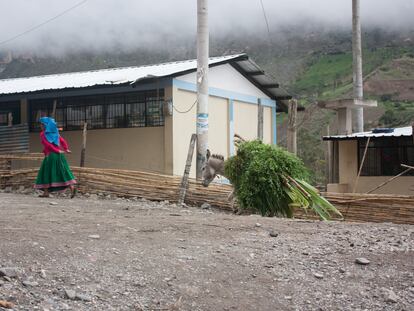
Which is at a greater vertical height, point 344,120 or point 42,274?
point 344,120

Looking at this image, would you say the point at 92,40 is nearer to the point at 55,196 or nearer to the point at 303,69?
the point at 303,69

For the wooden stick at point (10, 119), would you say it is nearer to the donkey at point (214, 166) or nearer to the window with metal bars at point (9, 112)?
the window with metal bars at point (9, 112)

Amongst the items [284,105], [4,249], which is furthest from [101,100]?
[4,249]

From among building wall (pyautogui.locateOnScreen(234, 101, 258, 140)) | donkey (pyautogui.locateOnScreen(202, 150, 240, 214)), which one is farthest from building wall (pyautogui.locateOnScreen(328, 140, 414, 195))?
donkey (pyautogui.locateOnScreen(202, 150, 240, 214))

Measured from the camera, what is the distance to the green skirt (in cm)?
1034

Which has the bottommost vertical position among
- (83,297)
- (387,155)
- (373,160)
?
(83,297)

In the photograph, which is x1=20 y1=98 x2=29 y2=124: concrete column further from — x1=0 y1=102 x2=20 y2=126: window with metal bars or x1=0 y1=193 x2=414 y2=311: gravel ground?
x1=0 y1=193 x2=414 y2=311: gravel ground

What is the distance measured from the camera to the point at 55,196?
11.1 m

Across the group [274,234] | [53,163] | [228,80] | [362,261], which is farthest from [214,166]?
[228,80]

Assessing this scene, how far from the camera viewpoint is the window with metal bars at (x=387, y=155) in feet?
46.4

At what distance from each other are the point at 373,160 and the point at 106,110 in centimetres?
693

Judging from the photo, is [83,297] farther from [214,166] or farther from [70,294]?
[214,166]

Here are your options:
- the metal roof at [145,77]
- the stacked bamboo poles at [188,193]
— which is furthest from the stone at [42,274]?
the metal roof at [145,77]

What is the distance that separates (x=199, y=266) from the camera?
16.4 ft
